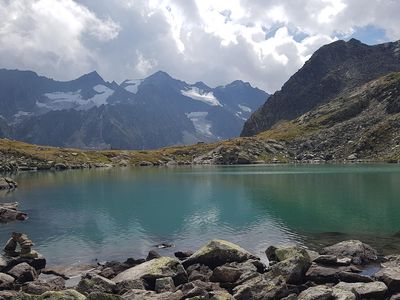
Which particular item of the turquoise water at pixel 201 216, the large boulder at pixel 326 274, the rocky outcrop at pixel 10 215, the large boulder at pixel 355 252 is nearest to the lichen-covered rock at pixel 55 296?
the large boulder at pixel 326 274

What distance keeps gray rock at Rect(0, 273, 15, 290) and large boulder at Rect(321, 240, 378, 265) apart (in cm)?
3095

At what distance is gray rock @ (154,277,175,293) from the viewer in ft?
125

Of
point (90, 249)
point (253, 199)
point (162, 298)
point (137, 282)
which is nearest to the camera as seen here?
point (162, 298)

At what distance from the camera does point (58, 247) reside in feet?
201

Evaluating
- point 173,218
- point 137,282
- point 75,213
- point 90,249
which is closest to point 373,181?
point 173,218

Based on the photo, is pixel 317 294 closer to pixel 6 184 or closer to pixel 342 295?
pixel 342 295

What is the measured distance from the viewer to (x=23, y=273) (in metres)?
43.8

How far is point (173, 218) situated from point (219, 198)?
97.3 ft

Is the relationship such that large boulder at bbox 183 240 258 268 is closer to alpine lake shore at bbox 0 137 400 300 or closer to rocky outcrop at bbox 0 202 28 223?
alpine lake shore at bbox 0 137 400 300

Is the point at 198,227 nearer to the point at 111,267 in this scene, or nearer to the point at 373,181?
the point at 111,267

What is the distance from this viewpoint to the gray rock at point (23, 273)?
142ft

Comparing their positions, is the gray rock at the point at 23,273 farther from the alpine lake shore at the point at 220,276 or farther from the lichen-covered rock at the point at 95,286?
the lichen-covered rock at the point at 95,286

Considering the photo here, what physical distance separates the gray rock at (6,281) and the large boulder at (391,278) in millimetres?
31524

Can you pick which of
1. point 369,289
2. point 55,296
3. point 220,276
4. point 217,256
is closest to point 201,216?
point 217,256
